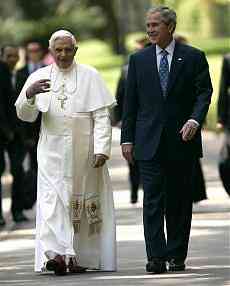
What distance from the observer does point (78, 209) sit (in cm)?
1175

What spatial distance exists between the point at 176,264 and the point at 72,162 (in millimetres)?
1176

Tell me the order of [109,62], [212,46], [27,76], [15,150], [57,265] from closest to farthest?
[57,265]
[15,150]
[27,76]
[212,46]
[109,62]

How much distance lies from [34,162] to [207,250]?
4.83 m

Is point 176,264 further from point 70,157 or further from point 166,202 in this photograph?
point 70,157

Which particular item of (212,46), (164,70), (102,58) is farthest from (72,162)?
(102,58)

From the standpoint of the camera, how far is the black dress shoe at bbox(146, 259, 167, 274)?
11264 mm

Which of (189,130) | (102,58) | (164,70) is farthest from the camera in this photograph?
(102,58)

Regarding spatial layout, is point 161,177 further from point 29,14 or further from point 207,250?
point 29,14

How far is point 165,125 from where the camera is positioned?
11.4 metres

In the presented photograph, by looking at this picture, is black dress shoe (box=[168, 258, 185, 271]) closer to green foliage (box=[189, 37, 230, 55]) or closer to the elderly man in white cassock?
the elderly man in white cassock

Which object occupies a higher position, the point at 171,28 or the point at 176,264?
the point at 171,28

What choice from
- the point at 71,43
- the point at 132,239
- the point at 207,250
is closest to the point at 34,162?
the point at 132,239

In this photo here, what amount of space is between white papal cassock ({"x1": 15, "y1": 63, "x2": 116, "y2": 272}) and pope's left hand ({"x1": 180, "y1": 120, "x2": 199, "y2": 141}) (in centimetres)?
74

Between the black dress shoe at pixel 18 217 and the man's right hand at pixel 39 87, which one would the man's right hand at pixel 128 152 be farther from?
the black dress shoe at pixel 18 217
